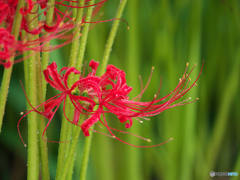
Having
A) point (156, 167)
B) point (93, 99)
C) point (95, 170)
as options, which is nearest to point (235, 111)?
point (156, 167)

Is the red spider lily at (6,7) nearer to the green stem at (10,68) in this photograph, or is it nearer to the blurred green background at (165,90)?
the green stem at (10,68)

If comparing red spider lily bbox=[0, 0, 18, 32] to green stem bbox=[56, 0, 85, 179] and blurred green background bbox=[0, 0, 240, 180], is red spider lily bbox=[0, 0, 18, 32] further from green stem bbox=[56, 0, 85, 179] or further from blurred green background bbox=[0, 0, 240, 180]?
blurred green background bbox=[0, 0, 240, 180]

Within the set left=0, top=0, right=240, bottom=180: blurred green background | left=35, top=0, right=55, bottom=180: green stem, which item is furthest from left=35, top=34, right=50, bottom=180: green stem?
left=0, top=0, right=240, bottom=180: blurred green background

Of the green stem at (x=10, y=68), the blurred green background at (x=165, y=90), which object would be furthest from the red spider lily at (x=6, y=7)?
the blurred green background at (x=165, y=90)

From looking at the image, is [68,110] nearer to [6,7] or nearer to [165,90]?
[6,7]

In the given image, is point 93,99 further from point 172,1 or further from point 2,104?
point 172,1

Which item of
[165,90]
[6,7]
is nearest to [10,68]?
[6,7]
